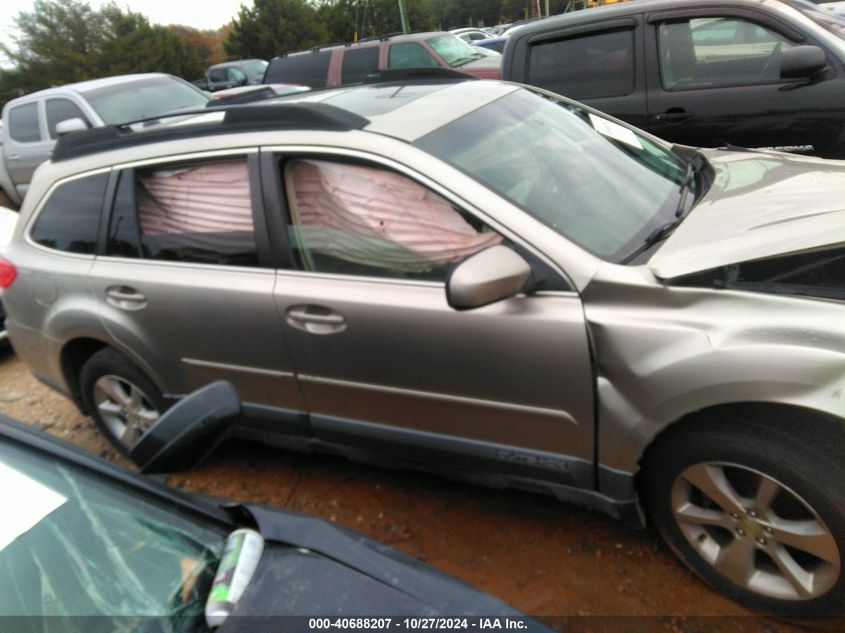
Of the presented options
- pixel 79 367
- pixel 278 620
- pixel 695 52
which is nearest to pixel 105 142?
pixel 79 367

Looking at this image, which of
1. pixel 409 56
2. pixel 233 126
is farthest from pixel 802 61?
pixel 409 56

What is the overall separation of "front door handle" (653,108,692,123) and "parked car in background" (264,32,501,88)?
4597 mm

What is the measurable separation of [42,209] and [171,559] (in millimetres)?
2433

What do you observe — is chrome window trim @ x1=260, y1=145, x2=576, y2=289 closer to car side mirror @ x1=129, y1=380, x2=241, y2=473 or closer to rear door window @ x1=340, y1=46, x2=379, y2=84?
car side mirror @ x1=129, y1=380, x2=241, y2=473

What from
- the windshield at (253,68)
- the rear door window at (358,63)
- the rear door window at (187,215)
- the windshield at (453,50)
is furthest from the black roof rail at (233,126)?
the windshield at (253,68)

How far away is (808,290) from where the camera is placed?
1.84 m

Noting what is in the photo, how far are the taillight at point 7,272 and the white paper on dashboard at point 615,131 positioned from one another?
9.64ft

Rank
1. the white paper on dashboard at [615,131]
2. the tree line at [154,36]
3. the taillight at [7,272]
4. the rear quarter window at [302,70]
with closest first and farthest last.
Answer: the white paper on dashboard at [615,131], the taillight at [7,272], the rear quarter window at [302,70], the tree line at [154,36]

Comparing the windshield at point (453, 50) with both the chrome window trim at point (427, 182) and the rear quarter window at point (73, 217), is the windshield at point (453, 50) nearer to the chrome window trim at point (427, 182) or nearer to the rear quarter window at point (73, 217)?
the rear quarter window at point (73, 217)

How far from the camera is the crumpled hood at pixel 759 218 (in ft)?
6.33

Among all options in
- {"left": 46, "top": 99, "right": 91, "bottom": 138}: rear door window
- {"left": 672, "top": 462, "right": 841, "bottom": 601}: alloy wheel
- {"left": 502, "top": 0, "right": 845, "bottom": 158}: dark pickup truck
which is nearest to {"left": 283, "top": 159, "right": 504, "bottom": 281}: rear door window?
{"left": 672, "top": 462, "right": 841, "bottom": 601}: alloy wheel

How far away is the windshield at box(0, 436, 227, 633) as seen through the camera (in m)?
1.31

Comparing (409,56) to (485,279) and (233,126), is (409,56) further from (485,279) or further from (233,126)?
(485,279)

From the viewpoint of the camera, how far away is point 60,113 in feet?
26.6
